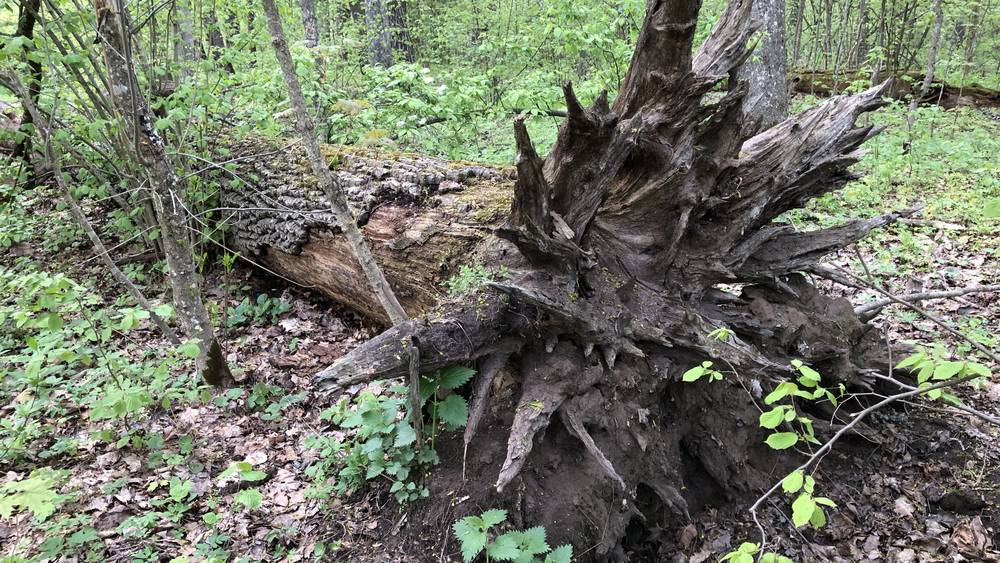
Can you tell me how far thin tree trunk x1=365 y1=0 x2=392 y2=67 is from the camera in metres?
10.4

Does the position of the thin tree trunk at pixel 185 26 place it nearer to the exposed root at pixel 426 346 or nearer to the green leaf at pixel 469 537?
the exposed root at pixel 426 346

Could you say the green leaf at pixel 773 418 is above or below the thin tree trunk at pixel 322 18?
below

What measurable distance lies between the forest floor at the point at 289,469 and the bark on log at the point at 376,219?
642 millimetres

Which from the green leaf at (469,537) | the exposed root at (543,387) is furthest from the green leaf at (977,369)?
the green leaf at (469,537)

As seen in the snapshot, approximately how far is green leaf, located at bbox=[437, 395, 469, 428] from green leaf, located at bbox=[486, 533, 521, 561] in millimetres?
656

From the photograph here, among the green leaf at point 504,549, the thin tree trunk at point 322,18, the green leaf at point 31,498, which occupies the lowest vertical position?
the green leaf at point 504,549

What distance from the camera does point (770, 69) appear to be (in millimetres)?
8406

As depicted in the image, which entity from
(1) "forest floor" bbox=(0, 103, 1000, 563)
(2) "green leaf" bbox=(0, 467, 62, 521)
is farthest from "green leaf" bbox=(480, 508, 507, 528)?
(2) "green leaf" bbox=(0, 467, 62, 521)

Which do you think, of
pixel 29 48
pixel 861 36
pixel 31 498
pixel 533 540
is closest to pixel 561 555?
pixel 533 540

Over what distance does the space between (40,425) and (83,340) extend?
0.80 meters

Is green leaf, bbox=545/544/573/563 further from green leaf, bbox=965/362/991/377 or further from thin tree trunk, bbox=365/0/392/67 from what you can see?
thin tree trunk, bbox=365/0/392/67

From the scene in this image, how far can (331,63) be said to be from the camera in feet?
28.7

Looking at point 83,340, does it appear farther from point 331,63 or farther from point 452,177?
point 331,63

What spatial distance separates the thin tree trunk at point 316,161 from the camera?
3.06 m
